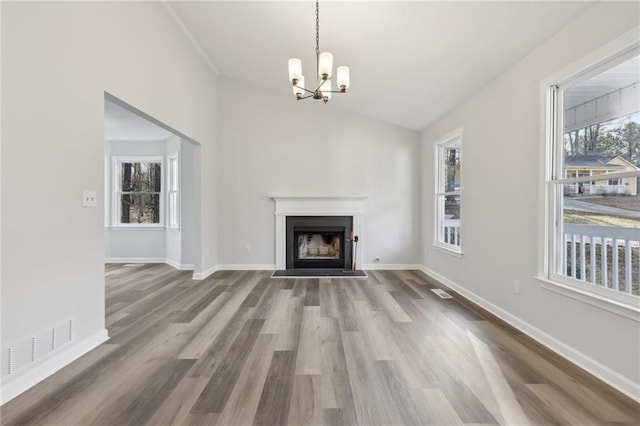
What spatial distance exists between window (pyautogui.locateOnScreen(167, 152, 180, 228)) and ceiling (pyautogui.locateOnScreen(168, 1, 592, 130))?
2.18 metres

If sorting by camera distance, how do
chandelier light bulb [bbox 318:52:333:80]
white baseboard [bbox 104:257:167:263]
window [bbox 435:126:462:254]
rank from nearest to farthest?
chandelier light bulb [bbox 318:52:333:80] < window [bbox 435:126:462:254] < white baseboard [bbox 104:257:167:263]

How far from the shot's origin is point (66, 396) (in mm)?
1648

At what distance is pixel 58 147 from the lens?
1.93 m

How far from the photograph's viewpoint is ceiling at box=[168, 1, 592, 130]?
7.48ft

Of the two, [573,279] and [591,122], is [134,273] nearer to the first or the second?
[573,279]

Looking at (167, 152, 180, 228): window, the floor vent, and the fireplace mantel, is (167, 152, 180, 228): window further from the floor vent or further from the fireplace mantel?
the floor vent

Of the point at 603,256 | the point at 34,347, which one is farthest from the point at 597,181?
the point at 34,347

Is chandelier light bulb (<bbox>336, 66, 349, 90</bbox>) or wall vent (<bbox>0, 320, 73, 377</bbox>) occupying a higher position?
chandelier light bulb (<bbox>336, 66, 349, 90</bbox>)

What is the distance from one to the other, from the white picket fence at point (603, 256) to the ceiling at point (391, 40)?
158cm

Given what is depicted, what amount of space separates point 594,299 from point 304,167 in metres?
4.03

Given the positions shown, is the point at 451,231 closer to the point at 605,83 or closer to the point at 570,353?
the point at 570,353

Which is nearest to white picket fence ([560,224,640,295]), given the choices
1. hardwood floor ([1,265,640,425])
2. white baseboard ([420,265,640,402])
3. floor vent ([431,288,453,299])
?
white baseboard ([420,265,640,402])

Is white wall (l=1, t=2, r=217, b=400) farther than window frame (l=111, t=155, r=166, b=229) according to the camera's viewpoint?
No

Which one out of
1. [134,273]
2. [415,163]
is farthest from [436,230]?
[134,273]
